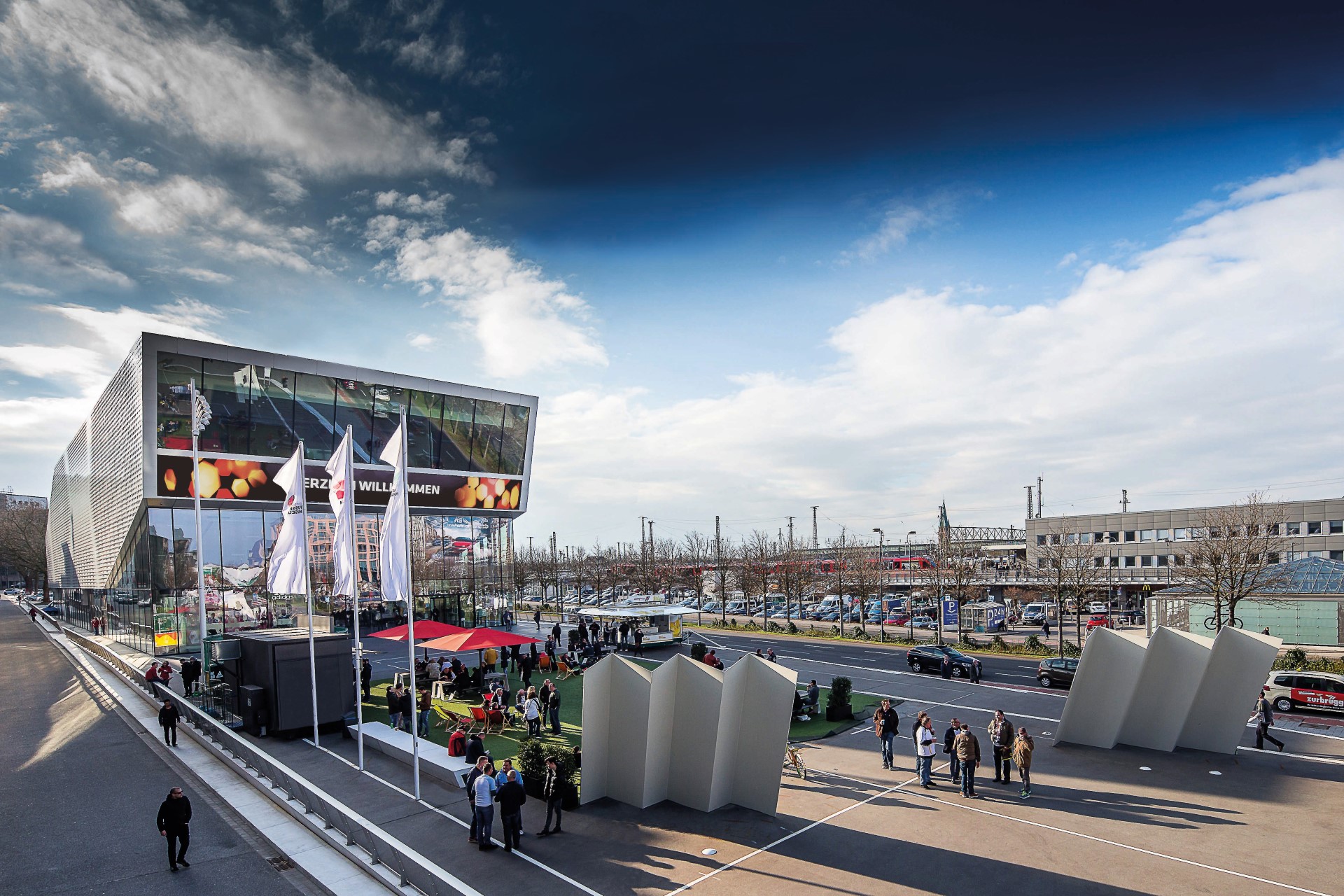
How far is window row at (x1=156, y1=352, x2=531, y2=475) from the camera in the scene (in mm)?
35906

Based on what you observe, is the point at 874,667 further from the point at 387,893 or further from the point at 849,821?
the point at 387,893

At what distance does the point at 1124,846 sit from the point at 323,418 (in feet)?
132

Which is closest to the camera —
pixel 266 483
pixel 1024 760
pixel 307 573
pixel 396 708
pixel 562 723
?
pixel 1024 760

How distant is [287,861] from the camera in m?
12.2

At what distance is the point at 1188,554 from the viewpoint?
136 ft

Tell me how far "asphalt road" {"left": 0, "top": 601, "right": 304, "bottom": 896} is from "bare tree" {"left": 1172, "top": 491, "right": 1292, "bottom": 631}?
33529 millimetres

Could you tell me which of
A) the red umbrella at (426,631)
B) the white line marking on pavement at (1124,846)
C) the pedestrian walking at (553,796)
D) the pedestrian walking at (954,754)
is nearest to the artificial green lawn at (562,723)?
the red umbrella at (426,631)

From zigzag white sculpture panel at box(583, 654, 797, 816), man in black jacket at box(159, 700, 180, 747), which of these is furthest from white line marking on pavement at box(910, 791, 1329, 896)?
man in black jacket at box(159, 700, 180, 747)

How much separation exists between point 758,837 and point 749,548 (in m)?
71.0

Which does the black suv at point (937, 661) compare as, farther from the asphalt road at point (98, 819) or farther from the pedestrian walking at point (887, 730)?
the asphalt road at point (98, 819)

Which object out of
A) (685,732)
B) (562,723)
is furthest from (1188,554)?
(685,732)

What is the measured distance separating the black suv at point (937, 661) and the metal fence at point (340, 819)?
2368cm

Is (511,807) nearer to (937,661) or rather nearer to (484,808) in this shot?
(484,808)

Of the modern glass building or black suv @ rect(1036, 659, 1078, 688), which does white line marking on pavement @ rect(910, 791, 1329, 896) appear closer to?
black suv @ rect(1036, 659, 1078, 688)
